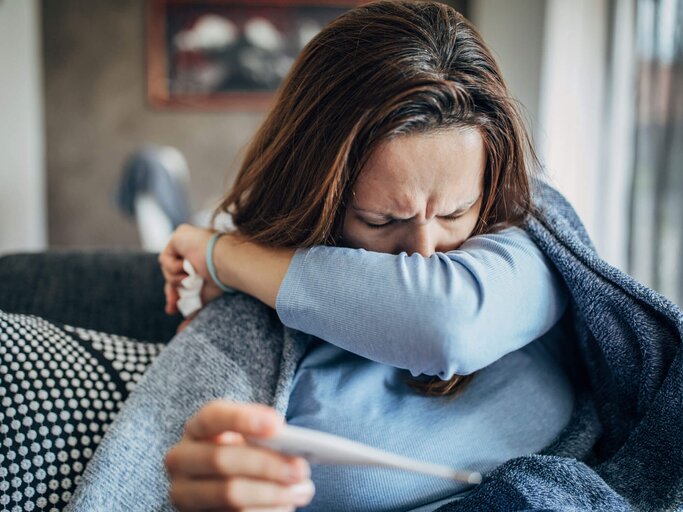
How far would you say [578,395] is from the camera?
3.18 ft

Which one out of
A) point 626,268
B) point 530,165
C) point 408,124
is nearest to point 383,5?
point 408,124

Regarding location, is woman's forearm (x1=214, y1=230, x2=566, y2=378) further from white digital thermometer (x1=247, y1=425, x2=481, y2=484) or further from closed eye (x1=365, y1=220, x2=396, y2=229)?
white digital thermometer (x1=247, y1=425, x2=481, y2=484)

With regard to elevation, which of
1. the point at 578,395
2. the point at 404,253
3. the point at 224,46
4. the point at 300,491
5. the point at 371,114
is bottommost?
the point at 578,395

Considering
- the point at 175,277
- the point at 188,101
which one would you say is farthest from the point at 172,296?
the point at 188,101

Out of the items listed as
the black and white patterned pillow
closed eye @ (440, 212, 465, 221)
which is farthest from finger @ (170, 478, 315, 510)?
closed eye @ (440, 212, 465, 221)

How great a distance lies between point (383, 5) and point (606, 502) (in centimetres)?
66

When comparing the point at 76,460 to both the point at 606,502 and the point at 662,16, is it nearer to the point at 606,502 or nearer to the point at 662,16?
the point at 606,502

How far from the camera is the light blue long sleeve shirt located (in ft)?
2.42

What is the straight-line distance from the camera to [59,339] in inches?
35.2

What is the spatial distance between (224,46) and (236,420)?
428 centimetres

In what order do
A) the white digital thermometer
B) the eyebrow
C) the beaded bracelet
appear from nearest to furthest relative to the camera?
the white digital thermometer
the eyebrow
the beaded bracelet

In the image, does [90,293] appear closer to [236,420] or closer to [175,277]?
[175,277]

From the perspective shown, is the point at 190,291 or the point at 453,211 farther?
the point at 190,291

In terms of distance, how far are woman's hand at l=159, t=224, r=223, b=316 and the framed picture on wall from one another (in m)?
3.54
